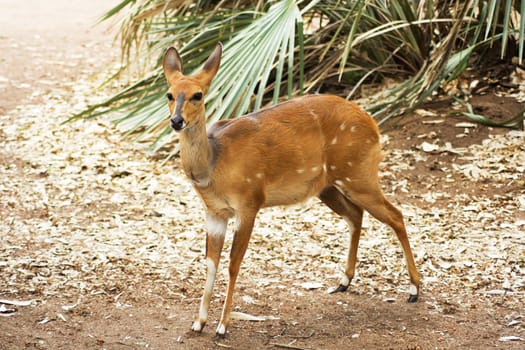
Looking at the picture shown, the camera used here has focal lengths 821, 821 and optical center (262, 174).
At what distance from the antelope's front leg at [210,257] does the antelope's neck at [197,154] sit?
0.84ft

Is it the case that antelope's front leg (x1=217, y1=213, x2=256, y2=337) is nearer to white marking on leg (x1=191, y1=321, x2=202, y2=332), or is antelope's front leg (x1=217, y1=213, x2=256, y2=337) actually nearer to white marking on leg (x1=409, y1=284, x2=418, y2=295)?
white marking on leg (x1=191, y1=321, x2=202, y2=332)

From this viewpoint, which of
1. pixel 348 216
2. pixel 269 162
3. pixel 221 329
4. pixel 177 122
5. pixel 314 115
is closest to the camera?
pixel 177 122

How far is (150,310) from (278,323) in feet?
2.39

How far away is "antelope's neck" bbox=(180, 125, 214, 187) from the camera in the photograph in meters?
4.08

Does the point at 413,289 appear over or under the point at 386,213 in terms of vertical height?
under

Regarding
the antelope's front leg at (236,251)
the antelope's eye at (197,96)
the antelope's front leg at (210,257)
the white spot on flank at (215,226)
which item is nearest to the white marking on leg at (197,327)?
the antelope's front leg at (210,257)

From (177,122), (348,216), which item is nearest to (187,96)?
(177,122)

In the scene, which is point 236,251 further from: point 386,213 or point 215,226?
point 386,213

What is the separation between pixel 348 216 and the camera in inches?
193

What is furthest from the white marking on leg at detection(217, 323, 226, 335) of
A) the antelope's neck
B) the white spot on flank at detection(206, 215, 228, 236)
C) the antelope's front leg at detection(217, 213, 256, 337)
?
the antelope's neck

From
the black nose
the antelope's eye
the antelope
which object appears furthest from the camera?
the antelope

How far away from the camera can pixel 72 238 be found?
18.6 feet

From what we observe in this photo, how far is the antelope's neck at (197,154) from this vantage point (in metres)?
4.08

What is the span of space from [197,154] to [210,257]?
23.2 inches
